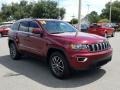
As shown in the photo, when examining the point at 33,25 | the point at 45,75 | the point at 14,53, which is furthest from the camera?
the point at 14,53

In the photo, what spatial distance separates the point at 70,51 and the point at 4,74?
246 centimetres

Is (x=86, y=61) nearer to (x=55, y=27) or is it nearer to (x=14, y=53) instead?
(x=55, y=27)

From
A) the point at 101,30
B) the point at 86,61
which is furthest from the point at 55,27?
the point at 101,30

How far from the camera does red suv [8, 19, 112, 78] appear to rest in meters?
6.52

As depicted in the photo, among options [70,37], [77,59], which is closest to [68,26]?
[70,37]

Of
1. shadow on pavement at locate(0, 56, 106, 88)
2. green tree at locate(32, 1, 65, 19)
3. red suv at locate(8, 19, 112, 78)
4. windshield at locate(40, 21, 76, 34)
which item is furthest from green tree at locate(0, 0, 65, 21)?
red suv at locate(8, 19, 112, 78)

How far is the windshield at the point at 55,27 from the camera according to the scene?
7.85 metres

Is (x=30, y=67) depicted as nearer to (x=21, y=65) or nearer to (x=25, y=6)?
(x=21, y=65)

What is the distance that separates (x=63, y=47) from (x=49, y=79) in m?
1.07

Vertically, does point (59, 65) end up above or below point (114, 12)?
below

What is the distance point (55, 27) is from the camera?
8.09 m

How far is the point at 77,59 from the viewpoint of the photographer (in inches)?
255

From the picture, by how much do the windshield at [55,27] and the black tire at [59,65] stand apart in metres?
0.95

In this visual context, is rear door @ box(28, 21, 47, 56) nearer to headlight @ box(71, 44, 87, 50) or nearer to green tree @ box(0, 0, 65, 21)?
headlight @ box(71, 44, 87, 50)
